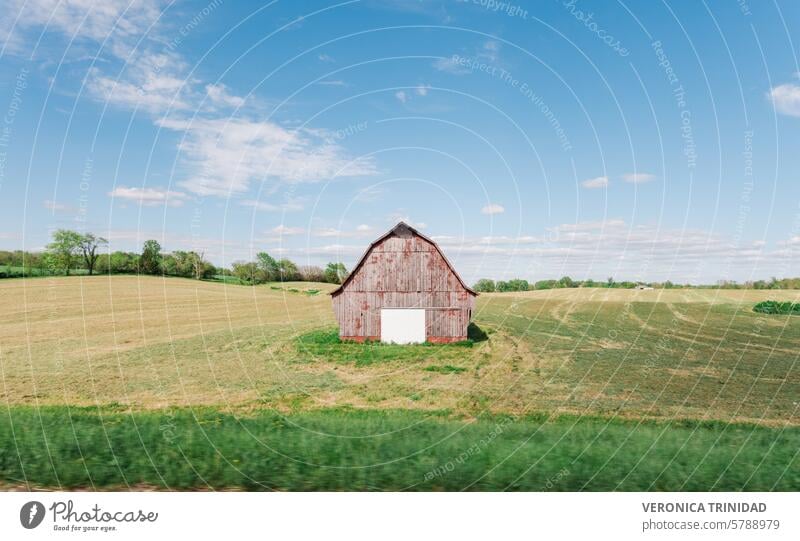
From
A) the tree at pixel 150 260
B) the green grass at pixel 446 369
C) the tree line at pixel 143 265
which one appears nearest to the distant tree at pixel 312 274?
the tree line at pixel 143 265

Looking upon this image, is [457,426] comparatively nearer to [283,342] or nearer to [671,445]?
[671,445]

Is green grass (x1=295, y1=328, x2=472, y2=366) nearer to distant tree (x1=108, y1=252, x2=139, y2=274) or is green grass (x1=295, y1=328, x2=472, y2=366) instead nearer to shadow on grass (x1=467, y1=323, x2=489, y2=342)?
shadow on grass (x1=467, y1=323, x2=489, y2=342)

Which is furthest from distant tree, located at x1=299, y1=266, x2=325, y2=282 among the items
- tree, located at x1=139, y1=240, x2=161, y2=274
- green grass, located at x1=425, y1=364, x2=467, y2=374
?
green grass, located at x1=425, y1=364, x2=467, y2=374

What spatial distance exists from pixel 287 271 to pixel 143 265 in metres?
26.1

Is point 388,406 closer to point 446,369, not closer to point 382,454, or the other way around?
point 382,454

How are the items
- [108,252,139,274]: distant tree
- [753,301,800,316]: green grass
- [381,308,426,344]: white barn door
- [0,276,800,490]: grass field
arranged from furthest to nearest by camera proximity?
[108,252,139,274]: distant tree < [753,301,800,316]: green grass < [381,308,426,344]: white barn door < [0,276,800,490]: grass field

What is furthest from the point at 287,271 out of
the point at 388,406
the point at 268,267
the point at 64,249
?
the point at 388,406

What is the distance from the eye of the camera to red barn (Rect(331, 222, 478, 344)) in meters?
32.9

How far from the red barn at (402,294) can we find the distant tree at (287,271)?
6123cm

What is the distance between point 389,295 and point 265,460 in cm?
2205

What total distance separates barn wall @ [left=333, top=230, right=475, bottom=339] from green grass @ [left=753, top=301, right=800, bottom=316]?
53.7 m

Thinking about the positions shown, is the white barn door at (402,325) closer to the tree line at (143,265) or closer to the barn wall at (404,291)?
the barn wall at (404,291)

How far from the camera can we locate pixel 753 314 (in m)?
61.3

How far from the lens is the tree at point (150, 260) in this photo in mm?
85500
